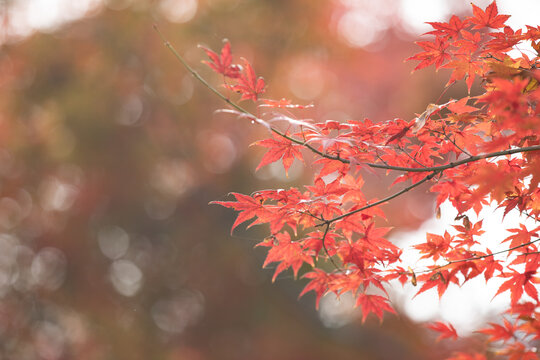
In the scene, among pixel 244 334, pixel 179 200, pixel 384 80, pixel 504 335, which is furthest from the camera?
pixel 384 80

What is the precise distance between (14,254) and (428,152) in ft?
14.6

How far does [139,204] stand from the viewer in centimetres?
433

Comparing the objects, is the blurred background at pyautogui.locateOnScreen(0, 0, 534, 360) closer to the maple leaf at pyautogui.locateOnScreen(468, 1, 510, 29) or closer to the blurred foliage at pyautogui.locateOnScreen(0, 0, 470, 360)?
the blurred foliage at pyautogui.locateOnScreen(0, 0, 470, 360)

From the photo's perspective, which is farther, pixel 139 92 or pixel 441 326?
pixel 139 92

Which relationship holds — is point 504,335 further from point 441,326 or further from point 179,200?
point 179,200

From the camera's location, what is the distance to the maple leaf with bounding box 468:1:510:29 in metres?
1.03

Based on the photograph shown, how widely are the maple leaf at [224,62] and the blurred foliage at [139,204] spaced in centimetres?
342

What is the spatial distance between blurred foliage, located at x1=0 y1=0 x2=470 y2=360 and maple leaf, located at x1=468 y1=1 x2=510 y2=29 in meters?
3.37

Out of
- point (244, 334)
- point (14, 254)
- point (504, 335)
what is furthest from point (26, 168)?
point (504, 335)

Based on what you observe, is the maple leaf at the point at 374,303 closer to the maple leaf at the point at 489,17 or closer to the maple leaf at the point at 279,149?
the maple leaf at the point at 279,149

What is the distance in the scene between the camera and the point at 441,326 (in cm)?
133

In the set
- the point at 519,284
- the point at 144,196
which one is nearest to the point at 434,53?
the point at 519,284

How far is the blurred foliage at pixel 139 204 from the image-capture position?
164 inches

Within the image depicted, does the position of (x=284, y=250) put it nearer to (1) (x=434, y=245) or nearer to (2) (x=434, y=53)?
(1) (x=434, y=245)
